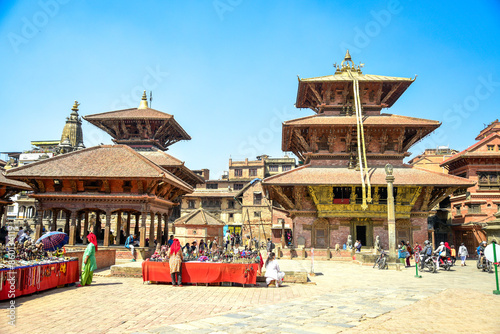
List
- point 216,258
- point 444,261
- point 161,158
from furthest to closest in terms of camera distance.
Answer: point 161,158 < point 444,261 < point 216,258

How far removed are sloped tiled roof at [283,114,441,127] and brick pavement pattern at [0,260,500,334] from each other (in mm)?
14531

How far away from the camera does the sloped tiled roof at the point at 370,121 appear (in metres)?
25.9

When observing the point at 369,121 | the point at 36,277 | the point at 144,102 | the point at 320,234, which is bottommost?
the point at 36,277

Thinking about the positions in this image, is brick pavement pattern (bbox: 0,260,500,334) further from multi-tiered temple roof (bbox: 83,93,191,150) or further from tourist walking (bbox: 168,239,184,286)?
multi-tiered temple roof (bbox: 83,93,191,150)

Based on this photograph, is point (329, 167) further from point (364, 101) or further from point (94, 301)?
point (94, 301)

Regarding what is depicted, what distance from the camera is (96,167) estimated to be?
22422mm

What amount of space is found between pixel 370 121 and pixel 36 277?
22.7m

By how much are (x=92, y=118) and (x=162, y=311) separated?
25.6 metres

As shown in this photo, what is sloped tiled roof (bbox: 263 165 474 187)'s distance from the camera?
2412 centimetres

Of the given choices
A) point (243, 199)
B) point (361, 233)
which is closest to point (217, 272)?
point (361, 233)

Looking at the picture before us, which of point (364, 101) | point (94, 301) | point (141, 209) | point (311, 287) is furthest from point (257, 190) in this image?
point (94, 301)

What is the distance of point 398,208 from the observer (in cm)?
2530

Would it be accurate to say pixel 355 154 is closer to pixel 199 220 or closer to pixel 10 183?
pixel 199 220

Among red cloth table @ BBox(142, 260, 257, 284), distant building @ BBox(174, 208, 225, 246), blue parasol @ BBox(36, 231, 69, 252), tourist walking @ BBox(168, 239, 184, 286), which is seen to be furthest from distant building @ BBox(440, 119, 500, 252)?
blue parasol @ BBox(36, 231, 69, 252)
